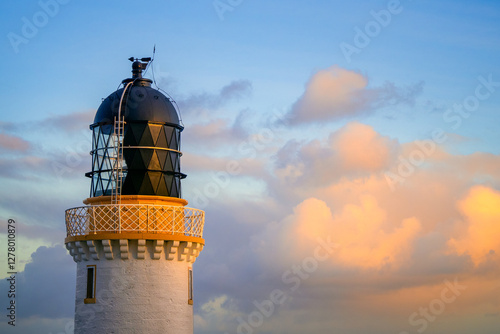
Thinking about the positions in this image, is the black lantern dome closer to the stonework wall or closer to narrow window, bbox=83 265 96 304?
the stonework wall

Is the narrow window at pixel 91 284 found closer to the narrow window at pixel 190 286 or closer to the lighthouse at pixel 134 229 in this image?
the lighthouse at pixel 134 229

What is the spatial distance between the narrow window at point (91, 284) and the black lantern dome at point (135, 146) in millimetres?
3120

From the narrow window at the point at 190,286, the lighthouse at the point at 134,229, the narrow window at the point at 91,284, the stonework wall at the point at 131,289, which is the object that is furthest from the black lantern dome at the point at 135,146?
the narrow window at the point at 190,286

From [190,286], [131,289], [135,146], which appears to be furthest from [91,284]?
[135,146]

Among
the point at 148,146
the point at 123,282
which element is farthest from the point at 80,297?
the point at 148,146

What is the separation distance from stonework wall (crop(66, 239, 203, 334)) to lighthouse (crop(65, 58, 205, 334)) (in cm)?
4

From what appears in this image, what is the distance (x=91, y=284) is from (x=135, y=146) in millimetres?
5930

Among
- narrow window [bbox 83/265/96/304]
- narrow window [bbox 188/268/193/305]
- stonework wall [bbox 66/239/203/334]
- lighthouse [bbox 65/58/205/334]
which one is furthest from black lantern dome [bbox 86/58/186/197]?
narrow window [bbox 188/268/193/305]

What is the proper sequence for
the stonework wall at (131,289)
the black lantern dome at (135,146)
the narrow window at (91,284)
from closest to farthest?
the stonework wall at (131,289)
the narrow window at (91,284)
the black lantern dome at (135,146)

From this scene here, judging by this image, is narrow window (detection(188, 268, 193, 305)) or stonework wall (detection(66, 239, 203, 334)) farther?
narrow window (detection(188, 268, 193, 305))

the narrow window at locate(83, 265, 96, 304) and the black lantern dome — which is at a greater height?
the black lantern dome

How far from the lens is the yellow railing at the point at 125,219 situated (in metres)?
35.1

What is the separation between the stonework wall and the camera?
114ft

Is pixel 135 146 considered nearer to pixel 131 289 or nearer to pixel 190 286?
pixel 131 289
